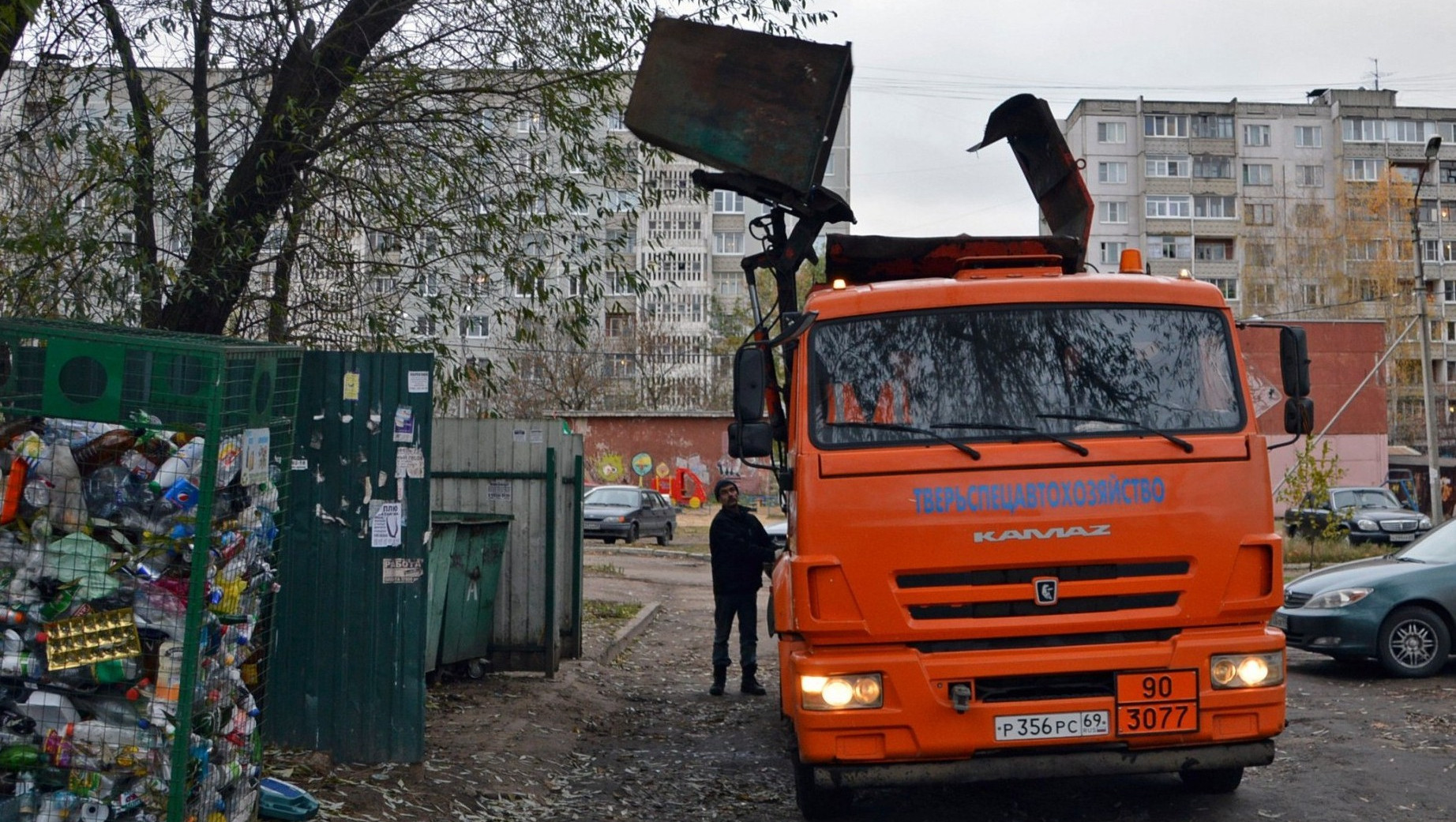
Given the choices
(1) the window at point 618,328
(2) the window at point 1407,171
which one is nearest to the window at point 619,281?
(1) the window at point 618,328

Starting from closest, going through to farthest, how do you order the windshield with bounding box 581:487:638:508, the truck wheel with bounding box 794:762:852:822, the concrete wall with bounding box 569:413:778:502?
the truck wheel with bounding box 794:762:852:822
the windshield with bounding box 581:487:638:508
the concrete wall with bounding box 569:413:778:502

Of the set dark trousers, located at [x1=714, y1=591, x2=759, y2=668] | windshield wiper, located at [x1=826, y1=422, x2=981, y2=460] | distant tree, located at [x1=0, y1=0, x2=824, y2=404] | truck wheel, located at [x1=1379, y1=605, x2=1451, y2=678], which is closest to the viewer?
windshield wiper, located at [x1=826, y1=422, x2=981, y2=460]

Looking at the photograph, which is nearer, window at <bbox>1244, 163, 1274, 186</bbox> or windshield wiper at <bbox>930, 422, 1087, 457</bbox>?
windshield wiper at <bbox>930, 422, 1087, 457</bbox>

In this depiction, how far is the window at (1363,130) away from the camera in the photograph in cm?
7675

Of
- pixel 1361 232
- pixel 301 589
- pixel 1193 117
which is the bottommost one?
pixel 301 589

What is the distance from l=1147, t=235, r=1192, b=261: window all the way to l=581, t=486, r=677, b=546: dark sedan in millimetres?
50169

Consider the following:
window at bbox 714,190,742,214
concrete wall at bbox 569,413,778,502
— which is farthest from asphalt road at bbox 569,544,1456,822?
window at bbox 714,190,742,214

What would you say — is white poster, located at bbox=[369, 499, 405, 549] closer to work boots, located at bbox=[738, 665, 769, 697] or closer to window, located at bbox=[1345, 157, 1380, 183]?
→ work boots, located at bbox=[738, 665, 769, 697]

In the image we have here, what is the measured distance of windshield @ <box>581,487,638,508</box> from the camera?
33750mm

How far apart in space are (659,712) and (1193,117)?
242ft

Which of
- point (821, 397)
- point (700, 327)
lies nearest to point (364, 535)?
point (821, 397)

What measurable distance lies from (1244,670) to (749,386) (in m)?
2.66

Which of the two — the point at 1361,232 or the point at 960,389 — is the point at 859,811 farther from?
the point at 1361,232

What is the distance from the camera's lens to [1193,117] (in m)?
76.4
